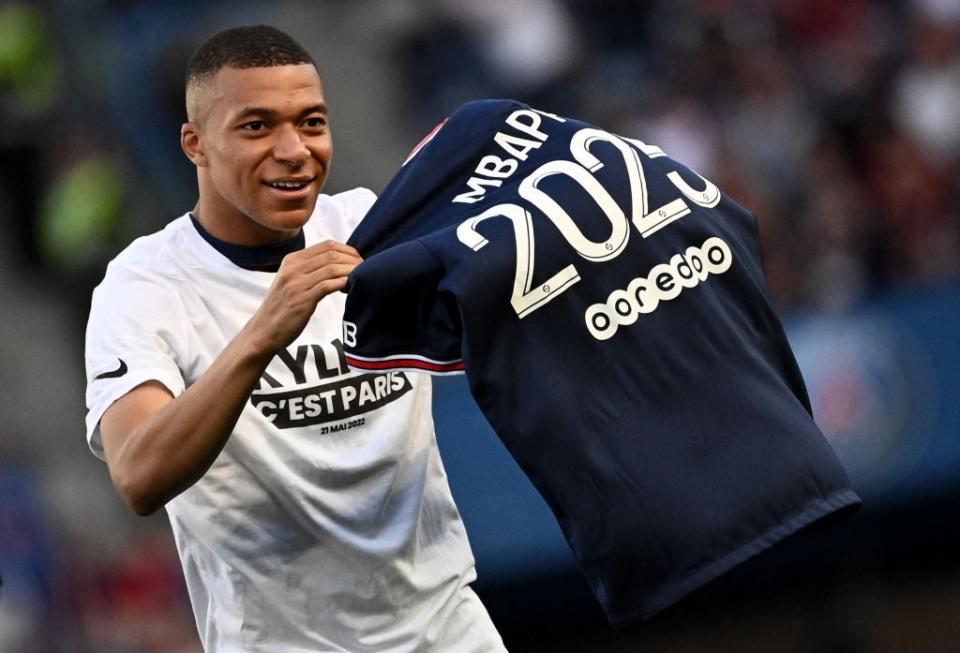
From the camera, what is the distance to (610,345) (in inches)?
142

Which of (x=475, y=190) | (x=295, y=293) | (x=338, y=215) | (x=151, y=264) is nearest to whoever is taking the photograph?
(x=295, y=293)

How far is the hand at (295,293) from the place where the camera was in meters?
3.46

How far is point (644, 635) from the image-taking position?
30.1 ft

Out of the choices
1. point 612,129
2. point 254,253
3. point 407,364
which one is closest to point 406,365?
point 407,364

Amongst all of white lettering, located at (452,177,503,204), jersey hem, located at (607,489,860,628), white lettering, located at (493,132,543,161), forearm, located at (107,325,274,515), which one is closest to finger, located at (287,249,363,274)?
forearm, located at (107,325,274,515)

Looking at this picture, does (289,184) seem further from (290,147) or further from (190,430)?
(190,430)

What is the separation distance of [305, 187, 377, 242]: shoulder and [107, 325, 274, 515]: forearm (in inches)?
30.1

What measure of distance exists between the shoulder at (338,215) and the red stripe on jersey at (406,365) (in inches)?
24.1

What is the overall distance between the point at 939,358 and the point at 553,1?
3.32 meters

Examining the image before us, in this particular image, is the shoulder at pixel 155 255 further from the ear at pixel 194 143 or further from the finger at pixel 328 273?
the finger at pixel 328 273

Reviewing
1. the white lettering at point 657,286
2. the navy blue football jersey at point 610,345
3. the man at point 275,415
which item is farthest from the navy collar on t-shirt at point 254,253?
the white lettering at point 657,286

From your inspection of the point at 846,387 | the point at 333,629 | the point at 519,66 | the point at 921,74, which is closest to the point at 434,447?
the point at 333,629

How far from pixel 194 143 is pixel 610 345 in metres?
1.11

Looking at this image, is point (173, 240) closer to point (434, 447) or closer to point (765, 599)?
point (434, 447)
